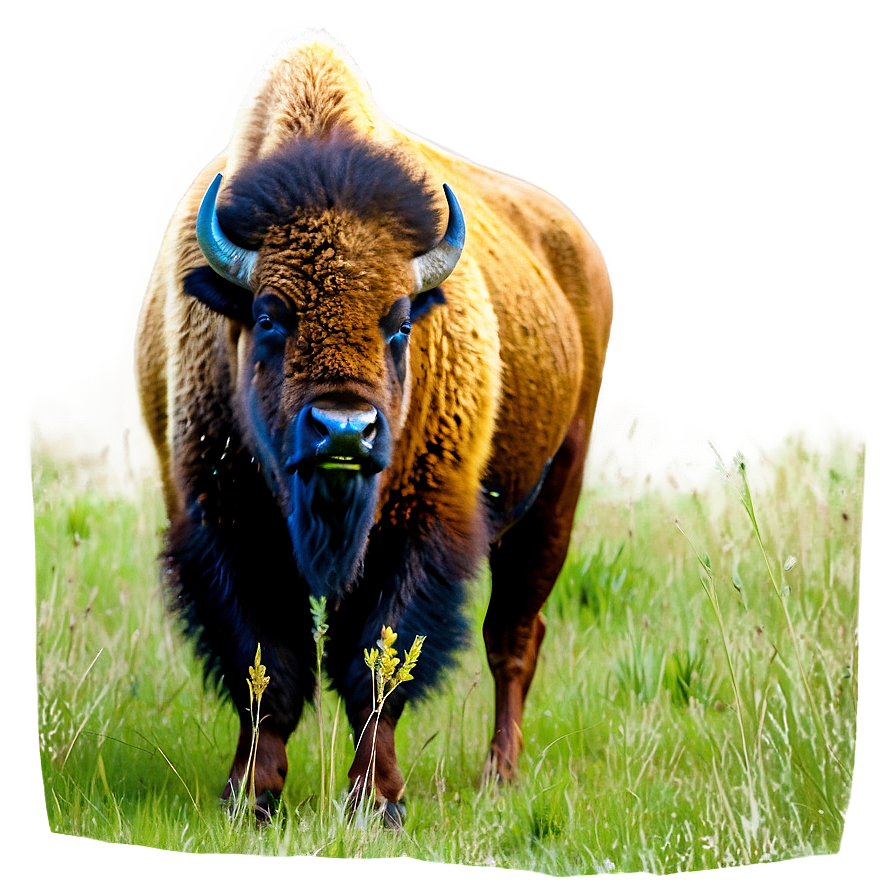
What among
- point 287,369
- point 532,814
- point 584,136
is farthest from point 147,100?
point 532,814

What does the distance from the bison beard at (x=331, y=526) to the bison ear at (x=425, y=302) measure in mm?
495

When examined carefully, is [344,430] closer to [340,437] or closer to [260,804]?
[340,437]

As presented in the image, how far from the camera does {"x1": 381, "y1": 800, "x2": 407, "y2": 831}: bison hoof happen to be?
319 centimetres

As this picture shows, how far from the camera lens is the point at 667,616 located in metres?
4.14

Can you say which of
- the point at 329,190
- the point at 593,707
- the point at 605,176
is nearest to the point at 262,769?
the point at 593,707

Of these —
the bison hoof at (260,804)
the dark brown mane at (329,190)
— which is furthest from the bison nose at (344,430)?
the bison hoof at (260,804)

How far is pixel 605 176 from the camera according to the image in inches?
134

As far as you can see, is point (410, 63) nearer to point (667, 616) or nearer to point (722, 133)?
point (722, 133)

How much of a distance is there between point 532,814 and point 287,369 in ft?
4.77

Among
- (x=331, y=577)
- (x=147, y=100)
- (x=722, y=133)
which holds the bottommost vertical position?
(x=331, y=577)

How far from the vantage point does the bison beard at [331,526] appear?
9.87 feet

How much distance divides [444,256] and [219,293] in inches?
25.5

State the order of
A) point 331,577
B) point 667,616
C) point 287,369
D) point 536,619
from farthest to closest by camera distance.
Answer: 1. point 536,619
2. point 667,616
3. point 331,577
4. point 287,369

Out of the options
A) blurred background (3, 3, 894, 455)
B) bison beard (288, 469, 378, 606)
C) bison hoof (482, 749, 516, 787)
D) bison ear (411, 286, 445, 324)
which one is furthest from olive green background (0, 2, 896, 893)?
bison hoof (482, 749, 516, 787)
